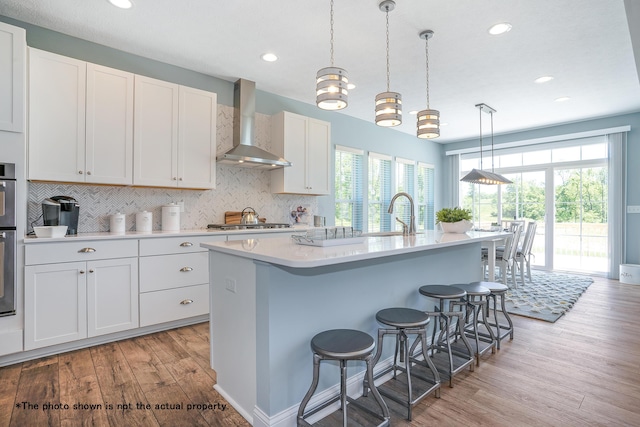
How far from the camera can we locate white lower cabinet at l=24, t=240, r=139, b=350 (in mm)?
2494

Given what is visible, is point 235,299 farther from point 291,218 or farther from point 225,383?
point 291,218

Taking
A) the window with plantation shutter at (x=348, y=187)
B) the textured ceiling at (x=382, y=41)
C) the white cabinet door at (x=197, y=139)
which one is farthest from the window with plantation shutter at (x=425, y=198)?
the white cabinet door at (x=197, y=139)

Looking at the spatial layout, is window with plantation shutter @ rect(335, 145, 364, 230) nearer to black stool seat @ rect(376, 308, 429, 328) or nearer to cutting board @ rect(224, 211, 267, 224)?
cutting board @ rect(224, 211, 267, 224)

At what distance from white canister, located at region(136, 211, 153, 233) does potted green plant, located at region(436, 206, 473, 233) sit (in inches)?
116

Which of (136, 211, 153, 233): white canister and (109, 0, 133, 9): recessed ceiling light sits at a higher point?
(109, 0, 133, 9): recessed ceiling light

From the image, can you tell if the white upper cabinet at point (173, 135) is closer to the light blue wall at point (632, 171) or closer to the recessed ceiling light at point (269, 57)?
the recessed ceiling light at point (269, 57)

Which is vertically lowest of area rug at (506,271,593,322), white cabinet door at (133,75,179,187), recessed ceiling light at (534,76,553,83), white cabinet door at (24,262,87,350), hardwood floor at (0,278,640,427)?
hardwood floor at (0,278,640,427)

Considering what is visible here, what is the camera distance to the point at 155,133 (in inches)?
132

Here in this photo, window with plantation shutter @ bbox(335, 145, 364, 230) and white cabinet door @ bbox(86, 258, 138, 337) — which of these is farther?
window with plantation shutter @ bbox(335, 145, 364, 230)

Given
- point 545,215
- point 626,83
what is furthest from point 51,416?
point 545,215

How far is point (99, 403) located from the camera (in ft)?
6.47

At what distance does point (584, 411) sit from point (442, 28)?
3023 mm

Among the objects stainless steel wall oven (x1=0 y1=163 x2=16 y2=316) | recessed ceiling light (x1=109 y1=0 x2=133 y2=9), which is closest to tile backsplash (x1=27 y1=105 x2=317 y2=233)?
stainless steel wall oven (x1=0 y1=163 x2=16 y2=316)

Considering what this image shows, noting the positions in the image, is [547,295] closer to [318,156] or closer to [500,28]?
[500,28]
